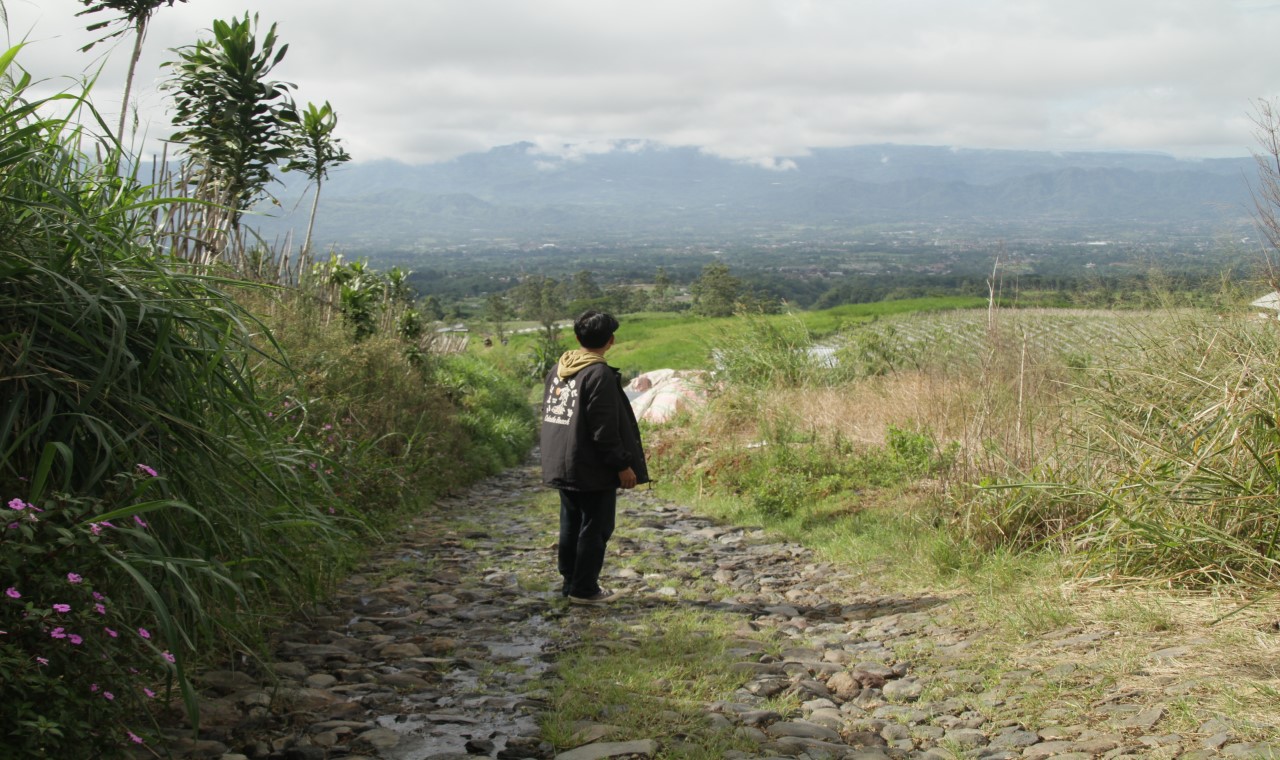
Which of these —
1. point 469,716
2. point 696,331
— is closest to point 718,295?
point 696,331

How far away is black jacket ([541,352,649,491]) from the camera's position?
21.6ft

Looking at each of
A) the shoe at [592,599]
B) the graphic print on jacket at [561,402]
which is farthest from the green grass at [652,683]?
the graphic print on jacket at [561,402]

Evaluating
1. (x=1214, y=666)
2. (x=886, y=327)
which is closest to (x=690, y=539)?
(x=1214, y=666)

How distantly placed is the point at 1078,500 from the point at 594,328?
12.1ft

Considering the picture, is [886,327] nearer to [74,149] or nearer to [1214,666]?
[1214,666]

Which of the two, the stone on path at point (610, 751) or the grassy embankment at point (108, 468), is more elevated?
the grassy embankment at point (108, 468)

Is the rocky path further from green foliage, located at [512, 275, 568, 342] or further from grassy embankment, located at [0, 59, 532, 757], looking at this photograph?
green foliage, located at [512, 275, 568, 342]

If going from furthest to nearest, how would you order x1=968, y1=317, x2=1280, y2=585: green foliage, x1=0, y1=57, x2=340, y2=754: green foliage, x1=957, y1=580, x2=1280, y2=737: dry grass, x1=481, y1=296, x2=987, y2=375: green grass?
x1=481, y1=296, x2=987, y2=375: green grass, x1=968, y1=317, x2=1280, y2=585: green foliage, x1=957, y1=580, x2=1280, y2=737: dry grass, x1=0, y1=57, x2=340, y2=754: green foliage

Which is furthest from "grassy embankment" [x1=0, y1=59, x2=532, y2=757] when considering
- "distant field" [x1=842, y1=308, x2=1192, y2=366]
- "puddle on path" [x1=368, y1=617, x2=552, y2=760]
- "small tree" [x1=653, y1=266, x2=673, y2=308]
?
"small tree" [x1=653, y1=266, x2=673, y2=308]

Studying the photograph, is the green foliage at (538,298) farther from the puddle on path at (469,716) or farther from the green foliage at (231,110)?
the puddle on path at (469,716)

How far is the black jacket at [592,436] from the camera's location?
6574 millimetres

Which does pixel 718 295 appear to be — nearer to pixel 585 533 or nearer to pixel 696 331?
pixel 696 331

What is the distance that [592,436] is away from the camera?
6629 millimetres

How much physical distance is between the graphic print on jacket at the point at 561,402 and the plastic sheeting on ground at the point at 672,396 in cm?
802
